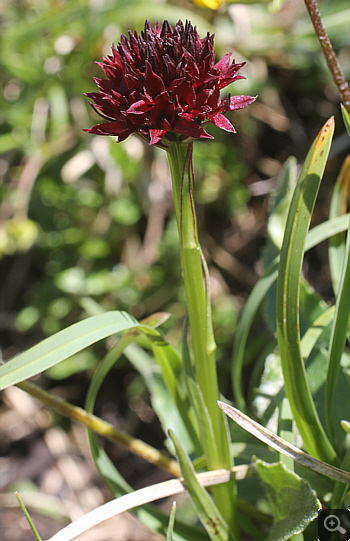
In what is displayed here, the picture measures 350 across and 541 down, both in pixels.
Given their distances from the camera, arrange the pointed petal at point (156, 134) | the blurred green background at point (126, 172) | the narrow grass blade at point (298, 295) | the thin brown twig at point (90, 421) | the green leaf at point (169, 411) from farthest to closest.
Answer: the blurred green background at point (126, 172) < the green leaf at point (169, 411) < the thin brown twig at point (90, 421) < the narrow grass blade at point (298, 295) < the pointed petal at point (156, 134)

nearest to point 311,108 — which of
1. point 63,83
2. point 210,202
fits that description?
point 210,202

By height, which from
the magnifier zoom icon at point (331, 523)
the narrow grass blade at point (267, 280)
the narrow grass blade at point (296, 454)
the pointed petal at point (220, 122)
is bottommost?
the magnifier zoom icon at point (331, 523)

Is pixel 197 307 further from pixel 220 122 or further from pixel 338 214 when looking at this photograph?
pixel 338 214

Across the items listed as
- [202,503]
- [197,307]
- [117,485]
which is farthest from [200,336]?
[117,485]

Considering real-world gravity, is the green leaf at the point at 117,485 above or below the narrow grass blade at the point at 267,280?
below

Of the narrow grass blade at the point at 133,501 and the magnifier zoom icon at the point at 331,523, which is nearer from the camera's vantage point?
the narrow grass blade at the point at 133,501

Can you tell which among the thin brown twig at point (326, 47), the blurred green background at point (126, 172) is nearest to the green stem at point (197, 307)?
the thin brown twig at point (326, 47)

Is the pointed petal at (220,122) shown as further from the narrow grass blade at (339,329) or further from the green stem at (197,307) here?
the narrow grass blade at (339,329)

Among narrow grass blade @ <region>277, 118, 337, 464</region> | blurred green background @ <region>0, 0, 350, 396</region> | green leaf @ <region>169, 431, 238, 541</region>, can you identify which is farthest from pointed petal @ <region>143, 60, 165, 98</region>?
blurred green background @ <region>0, 0, 350, 396</region>
